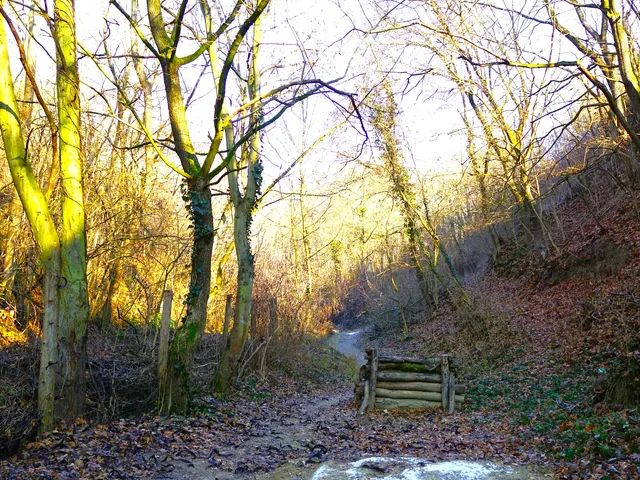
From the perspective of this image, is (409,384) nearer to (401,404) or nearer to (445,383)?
(401,404)

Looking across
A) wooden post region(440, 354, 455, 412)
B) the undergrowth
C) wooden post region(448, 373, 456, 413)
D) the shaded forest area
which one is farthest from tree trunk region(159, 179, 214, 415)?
the undergrowth

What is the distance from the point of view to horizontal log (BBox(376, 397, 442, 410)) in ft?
34.1

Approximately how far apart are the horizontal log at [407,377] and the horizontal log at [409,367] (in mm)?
97

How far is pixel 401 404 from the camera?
1048 cm

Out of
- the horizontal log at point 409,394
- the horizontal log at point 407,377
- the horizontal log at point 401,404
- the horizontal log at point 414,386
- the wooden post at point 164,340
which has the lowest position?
the horizontal log at point 401,404

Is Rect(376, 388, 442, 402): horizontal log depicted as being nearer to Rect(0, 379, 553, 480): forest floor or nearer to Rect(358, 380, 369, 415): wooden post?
Rect(358, 380, 369, 415): wooden post

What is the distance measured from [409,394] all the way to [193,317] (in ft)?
16.6

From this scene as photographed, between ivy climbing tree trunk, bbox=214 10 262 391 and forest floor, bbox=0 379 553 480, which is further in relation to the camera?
ivy climbing tree trunk, bbox=214 10 262 391

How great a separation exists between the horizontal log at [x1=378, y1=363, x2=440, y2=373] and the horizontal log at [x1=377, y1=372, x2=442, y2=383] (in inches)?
3.8

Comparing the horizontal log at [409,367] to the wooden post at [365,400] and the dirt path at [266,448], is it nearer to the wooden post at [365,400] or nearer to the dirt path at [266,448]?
the wooden post at [365,400]

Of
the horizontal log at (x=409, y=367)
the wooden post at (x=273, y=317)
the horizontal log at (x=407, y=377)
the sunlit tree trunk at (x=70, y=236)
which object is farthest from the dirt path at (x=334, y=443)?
the wooden post at (x=273, y=317)

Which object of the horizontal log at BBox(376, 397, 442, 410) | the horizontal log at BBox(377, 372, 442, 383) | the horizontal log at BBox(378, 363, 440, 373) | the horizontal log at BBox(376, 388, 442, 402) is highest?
the horizontal log at BBox(378, 363, 440, 373)

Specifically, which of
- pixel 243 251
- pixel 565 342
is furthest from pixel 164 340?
pixel 565 342

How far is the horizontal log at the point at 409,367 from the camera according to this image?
10633 millimetres
